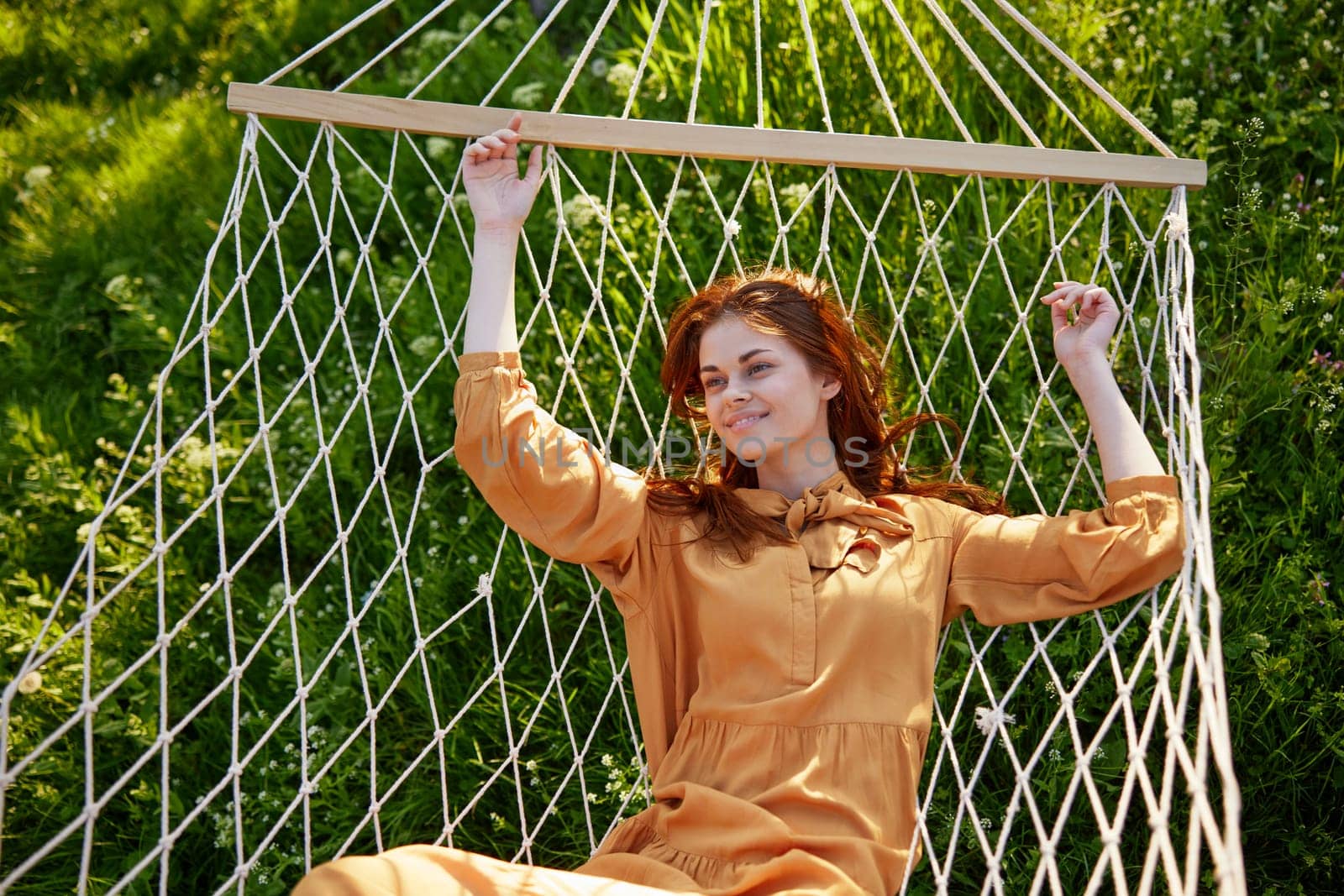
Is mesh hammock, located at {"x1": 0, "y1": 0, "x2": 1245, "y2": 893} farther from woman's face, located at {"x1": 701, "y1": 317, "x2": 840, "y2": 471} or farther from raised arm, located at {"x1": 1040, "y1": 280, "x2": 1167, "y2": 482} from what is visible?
woman's face, located at {"x1": 701, "y1": 317, "x2": 840, "y2": 471}

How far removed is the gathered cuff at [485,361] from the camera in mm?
1585

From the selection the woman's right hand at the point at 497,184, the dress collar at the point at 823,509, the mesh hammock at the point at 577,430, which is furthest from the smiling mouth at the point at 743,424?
the woman's right hand at the point at 497,184

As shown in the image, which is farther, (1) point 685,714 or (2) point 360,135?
(2) point 360,135

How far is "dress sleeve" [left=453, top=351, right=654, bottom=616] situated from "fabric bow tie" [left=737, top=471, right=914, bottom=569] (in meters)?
0.19

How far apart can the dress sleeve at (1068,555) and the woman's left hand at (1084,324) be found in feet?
0.65

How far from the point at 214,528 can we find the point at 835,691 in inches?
55.8

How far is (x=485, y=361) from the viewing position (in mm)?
1587

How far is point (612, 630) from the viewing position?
221 cm

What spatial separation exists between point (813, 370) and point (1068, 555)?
41 cm

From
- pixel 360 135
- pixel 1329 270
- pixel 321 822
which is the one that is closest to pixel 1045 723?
Answer: pixel 1329 270

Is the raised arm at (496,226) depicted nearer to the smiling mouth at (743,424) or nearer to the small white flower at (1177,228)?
the smiling mouth at (743,424)

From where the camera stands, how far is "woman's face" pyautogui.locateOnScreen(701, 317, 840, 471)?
1658 mm

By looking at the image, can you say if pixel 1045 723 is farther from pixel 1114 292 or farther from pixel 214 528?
pixel 214 528

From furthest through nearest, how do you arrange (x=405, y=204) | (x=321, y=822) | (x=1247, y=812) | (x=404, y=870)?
(x=405, y=204) → (x=321, y=822) → (x=1247, y=812) → (x=404, y=870)
